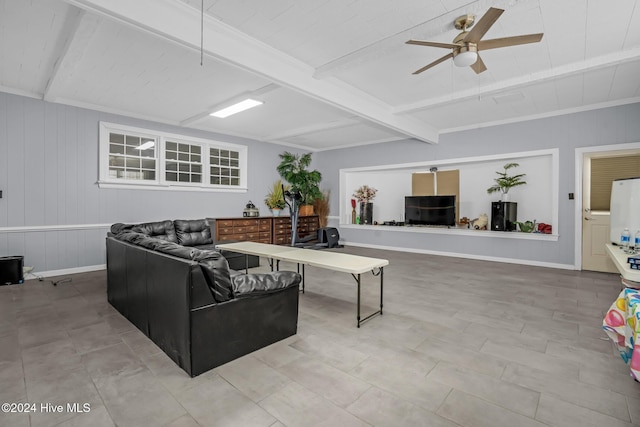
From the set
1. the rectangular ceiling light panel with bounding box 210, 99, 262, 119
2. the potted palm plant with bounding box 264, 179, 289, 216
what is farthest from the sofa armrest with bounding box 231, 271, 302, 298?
the potted palm plant with bounding box 264, 179, 289, 216

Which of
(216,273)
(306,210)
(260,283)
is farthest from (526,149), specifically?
(216,273)

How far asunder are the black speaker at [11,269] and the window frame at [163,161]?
167 cm

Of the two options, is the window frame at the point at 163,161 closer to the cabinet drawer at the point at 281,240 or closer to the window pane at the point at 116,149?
the window pane at the point at 116,149

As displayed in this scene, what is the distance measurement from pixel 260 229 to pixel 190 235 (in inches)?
78.9

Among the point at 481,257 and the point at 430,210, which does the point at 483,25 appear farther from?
the point at 481,257

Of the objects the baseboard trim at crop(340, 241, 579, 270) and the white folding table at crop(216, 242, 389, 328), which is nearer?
the white folding table at crop(216, 242, 389, 328)

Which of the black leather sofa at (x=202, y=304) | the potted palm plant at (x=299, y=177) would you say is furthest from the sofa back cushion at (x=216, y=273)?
the potted palm plant at (x=299, y=177)

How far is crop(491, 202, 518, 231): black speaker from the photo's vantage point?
6023 millimetres

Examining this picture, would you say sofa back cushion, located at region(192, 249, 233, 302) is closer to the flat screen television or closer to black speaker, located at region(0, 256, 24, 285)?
black speaker, located at region(0, 256, 24, 285)

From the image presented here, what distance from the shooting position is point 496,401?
1875 millimetres

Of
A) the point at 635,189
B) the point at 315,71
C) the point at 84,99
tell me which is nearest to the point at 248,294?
the point at 315,71

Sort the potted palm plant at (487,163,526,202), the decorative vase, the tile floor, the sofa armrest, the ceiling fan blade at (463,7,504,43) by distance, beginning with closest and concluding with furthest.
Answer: the tile floor → the ceiling fan blade at (463,7,504,43) → the sofa armrest → the potted palm plant at (487,163,526,202) → the decorative vase

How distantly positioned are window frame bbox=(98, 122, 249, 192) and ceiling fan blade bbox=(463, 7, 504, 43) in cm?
582

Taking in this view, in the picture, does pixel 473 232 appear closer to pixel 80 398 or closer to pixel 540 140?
pixel 540 140
